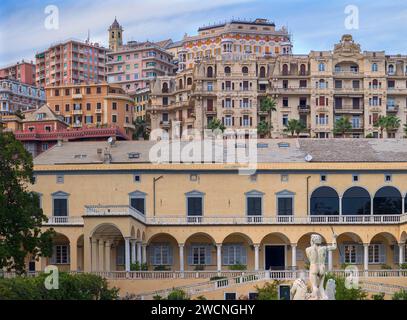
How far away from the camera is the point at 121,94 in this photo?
140250 millimetres

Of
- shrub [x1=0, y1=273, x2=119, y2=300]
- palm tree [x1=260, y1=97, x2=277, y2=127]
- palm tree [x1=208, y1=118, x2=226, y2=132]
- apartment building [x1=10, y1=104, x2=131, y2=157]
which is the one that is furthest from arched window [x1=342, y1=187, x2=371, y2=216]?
palm tree [x1=260, y1=97, x2=277, y2=127]

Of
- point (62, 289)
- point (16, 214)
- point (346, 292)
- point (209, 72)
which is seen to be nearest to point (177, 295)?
point (62, 289)

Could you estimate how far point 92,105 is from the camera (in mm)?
139750

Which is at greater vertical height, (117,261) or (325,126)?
(325,126)

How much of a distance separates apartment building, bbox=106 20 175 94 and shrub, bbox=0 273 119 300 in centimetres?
11234

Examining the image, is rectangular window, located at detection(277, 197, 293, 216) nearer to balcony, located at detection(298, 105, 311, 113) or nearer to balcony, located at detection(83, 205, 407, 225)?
balcony, located at detection(83, 205, 407, 225)

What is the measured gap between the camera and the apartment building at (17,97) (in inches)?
6570

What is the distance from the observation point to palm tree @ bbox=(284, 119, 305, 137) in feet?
409

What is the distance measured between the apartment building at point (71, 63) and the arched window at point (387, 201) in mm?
101188

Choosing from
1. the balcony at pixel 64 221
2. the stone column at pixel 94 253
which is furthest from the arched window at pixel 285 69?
the stone column at pixel 94 253
